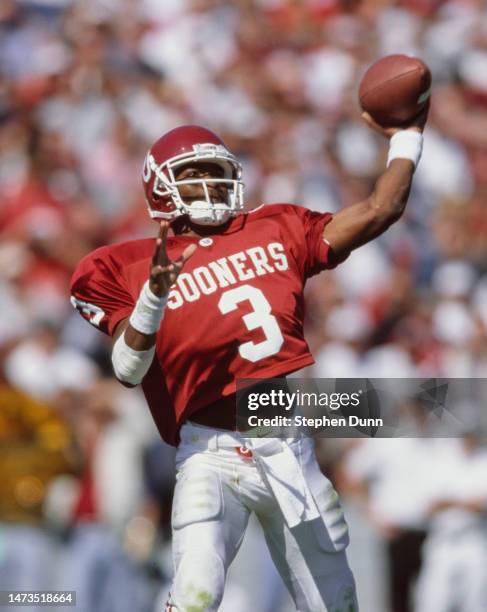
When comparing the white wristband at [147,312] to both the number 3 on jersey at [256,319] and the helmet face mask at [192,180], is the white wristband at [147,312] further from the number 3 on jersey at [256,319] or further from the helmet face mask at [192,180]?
the helmet face mask at [192,180]

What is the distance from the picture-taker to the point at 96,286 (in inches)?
154

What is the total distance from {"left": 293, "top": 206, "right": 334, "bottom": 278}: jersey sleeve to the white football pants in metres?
0.55

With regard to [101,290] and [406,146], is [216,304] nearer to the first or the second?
[101,290]

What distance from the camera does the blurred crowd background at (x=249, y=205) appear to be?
19.4ft

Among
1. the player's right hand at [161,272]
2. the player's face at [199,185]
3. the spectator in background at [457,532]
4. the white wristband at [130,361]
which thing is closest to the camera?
the player's right hand at [161,272]

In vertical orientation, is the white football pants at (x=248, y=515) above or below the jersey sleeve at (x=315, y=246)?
below

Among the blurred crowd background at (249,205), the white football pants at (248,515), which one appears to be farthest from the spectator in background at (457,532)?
the white football pants at (248,515)

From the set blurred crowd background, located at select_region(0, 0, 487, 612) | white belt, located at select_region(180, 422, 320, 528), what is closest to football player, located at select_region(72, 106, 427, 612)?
white belt, located at select_region(180, 422, 320, 528)

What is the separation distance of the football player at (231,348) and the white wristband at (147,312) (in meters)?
0.06

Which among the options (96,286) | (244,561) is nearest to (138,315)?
(96,286)

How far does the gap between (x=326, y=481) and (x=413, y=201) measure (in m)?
5.16

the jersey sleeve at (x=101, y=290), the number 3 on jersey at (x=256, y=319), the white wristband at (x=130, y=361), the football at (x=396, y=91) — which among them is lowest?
the white wristband at (x=130, y=361)

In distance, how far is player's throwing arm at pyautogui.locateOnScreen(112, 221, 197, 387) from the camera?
137 inches

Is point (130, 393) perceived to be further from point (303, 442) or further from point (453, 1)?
point (453, 1)
